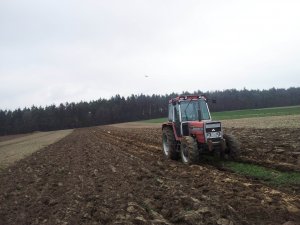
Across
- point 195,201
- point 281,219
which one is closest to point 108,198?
point 195,201

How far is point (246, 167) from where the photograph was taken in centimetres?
1112

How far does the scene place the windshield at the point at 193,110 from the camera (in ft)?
44.3

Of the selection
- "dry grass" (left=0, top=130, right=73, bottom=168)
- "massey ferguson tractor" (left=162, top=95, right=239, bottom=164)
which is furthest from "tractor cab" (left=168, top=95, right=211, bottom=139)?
"dry grass" (left=0, top=130, right=73, bottom=168)

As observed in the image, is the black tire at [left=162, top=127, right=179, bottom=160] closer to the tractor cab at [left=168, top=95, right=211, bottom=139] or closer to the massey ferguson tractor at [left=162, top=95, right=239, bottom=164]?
the massey ferguson tractor at [left=162, top=95, right=239, bottom=164]

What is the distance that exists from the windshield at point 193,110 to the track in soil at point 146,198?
2.06 metres

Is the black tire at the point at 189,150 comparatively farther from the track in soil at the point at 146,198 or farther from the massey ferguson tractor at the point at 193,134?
the track in soil at the point at 146,198

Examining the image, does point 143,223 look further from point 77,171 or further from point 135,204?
point 77,171

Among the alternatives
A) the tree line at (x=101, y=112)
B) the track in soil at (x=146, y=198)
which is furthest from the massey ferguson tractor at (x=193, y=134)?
the tree line at (x=101, y=112)

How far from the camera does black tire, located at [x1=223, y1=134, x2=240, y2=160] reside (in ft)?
40.2

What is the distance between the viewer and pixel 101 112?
109 m

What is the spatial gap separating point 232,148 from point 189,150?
1428 millimetres

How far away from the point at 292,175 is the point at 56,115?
103557mm

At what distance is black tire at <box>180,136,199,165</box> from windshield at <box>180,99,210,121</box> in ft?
3.70

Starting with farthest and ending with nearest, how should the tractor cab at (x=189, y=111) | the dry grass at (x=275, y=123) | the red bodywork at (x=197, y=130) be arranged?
the dry grass at (x=275, y=123), the tractor cab at (x=189, y=111), the red bodywork at (x=197, y=130)
